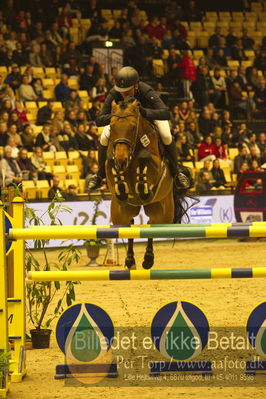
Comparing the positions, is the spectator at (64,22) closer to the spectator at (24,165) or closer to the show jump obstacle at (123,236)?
the spectator at (24,165)

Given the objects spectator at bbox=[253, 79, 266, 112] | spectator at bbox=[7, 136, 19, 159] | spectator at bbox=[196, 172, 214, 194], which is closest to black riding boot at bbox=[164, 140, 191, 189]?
spectator at bbox=[7, 136, 19, 159]

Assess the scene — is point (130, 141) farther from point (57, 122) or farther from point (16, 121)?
point (57, 122)

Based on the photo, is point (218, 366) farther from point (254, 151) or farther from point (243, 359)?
point (254, 151)

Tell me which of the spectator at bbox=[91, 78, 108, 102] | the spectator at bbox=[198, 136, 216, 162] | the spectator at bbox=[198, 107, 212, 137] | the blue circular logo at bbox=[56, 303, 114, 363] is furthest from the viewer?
the spectator at bbox=[198, 107, 212, 137]

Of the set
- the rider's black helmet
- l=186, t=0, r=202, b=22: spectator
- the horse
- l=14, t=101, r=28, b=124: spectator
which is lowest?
the horse

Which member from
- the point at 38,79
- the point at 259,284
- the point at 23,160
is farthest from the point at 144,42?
the point at 259,284

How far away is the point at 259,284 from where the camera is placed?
1209 cm

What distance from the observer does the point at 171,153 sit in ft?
26.6

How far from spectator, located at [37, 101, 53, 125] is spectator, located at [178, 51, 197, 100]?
480 centimetres

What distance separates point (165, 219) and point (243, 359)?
1559 mm

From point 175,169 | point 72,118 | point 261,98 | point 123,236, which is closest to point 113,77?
point 72,118

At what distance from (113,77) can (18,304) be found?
1276 centimetres

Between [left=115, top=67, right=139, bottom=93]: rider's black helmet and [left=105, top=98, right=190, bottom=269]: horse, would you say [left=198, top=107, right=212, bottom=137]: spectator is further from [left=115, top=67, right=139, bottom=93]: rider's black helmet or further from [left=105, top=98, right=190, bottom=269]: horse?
[left=115, top=67, right=139, bottom=93]: rider's black helmet

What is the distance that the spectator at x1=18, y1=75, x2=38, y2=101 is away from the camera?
18188 mm
